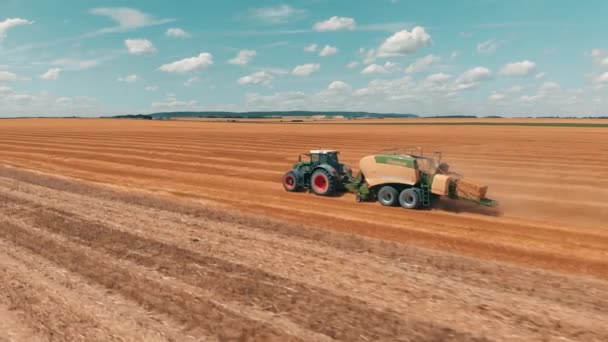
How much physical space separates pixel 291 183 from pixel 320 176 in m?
1.44

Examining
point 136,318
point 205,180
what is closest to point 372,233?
point 136,318

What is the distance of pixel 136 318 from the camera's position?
6.68 meters

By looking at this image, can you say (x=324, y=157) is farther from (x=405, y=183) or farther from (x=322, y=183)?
(x=405, y=183)

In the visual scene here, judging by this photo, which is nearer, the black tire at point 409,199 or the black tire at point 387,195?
the black tire at point 409,199

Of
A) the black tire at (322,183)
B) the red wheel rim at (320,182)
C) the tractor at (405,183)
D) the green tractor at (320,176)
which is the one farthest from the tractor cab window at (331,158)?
the red wheel rim at (320,182)

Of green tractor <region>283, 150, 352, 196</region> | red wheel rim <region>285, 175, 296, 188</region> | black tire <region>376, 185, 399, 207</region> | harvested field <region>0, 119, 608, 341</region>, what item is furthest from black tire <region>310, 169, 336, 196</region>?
black tire <region>376, 185, 399, 207</region>

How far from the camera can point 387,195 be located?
14688 mm

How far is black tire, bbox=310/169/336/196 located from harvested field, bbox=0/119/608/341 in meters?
0.48

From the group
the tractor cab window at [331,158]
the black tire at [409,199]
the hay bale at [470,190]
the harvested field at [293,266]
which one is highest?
the tractor cab window at [331,158]

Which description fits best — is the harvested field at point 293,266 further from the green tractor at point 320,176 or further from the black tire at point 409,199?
the green tractor at point 320,176

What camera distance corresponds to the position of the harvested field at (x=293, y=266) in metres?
6.56

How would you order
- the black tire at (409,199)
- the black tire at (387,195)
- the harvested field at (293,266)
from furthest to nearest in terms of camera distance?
1. the black tire at (387,195)
2. the black tire at (409,199)
3. the harvested field at (293,266)

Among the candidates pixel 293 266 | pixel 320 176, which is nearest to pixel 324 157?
pixel 320 176

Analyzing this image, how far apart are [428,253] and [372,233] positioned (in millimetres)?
1979
